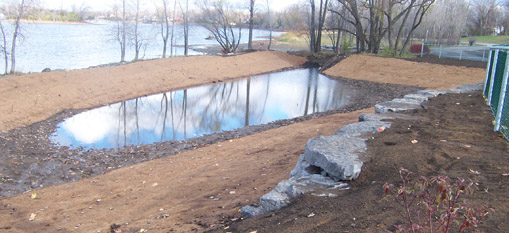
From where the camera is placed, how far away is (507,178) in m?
4.39

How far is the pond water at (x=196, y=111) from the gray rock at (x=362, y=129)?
697cm

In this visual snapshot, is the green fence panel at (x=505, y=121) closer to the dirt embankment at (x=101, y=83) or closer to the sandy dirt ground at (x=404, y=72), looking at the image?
the dirt embankment at (x=101, y=83)

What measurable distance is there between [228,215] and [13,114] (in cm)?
1192

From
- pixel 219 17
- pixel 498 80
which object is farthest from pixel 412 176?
pixel 219 17

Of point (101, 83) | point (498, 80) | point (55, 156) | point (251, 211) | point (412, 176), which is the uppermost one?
point (498, 80)

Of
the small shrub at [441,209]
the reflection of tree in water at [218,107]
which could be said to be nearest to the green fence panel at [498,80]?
the small shrub at [441,209]

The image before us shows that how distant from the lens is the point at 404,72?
24906 mm

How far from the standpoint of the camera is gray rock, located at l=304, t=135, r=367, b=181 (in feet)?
16.2

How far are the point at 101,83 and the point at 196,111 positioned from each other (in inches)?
243

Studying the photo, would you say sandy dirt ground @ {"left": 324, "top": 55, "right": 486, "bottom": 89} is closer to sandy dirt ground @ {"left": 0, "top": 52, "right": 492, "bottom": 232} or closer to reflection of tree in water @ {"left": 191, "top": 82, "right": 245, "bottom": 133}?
reflection of tree in water @ {"left": 191, "top": 82, "right": 245, "bottom": 133}

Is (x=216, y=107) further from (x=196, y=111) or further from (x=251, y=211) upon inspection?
(x=251, y=211)

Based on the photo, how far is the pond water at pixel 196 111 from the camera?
1299 centimetres

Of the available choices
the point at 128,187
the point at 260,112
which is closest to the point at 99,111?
the point at 260,112

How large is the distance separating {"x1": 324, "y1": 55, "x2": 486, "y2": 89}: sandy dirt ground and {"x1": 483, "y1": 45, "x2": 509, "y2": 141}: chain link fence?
37.3 feet
